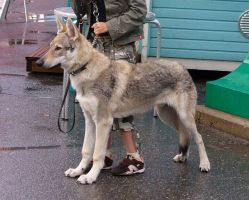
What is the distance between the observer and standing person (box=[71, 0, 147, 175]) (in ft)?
16.5

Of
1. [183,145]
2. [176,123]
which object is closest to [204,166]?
[183,145]

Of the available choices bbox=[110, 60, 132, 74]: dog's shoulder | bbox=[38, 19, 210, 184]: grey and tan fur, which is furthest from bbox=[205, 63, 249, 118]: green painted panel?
bbox=[110, 60, 132, 74]: dog's shoulder

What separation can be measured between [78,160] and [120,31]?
4.54 ft

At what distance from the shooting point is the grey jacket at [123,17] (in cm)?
501

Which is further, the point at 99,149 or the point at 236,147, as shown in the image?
the point at 236,147

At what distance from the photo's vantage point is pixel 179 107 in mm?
5391

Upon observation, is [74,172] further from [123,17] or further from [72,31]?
[123,17]

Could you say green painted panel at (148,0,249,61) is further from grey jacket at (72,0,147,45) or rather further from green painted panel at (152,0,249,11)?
grey jacket at (72,0,147,45)

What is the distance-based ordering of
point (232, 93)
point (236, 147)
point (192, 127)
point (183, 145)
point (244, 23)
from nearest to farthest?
point (192, 127) < point (183, 145) < point (236, 147) < point (244, 23) < point (232, 93)


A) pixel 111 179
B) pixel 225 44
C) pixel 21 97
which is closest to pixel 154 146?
pixel 111 179

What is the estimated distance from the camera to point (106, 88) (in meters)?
4.98

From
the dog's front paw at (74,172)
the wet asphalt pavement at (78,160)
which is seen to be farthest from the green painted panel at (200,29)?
the dog's front paw at (74,172)

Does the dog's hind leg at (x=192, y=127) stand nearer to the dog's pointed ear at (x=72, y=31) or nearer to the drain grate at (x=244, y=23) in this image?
the dog's pointed ear at (x=72, y=31)

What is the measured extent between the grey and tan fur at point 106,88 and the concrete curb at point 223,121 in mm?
1420
